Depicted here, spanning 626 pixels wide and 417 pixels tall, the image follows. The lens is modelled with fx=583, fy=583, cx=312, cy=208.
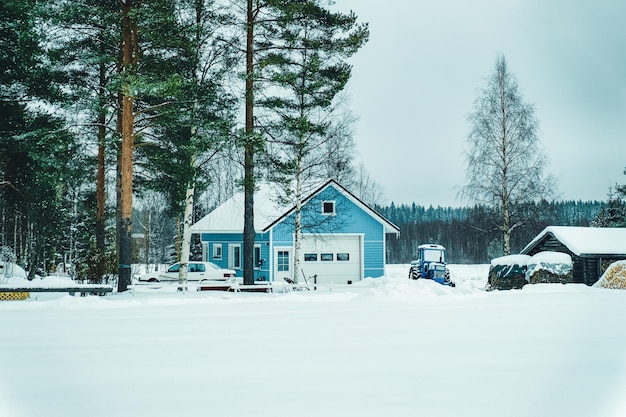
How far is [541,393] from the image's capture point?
A: 633 centimetres

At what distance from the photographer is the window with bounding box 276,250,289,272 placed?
3219 centimetres

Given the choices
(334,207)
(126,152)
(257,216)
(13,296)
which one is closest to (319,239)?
(334,207)

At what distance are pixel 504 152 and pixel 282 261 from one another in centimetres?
1325

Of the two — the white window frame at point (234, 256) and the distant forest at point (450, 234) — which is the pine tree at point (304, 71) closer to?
the white window frame at point (234, 256)

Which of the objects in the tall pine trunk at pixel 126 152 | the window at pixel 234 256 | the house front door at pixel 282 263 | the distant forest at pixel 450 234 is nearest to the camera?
the tall pine trunk at pixel 126 152

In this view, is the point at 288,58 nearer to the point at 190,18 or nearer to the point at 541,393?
the point at 190,18

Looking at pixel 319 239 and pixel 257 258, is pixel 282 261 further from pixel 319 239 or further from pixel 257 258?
pixel 319 239

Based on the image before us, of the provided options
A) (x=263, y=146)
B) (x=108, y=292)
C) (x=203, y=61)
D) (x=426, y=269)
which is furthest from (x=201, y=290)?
(x=426, y=269)

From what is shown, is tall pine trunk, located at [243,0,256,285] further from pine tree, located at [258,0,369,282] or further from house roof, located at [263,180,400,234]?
house roof, located at [263,180,400,234]

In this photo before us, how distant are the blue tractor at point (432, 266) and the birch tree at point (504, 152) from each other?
3.49m

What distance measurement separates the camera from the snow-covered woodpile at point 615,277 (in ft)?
76.5

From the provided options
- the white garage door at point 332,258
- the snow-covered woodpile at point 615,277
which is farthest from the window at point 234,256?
the snow-covered woodpile at point 615,277

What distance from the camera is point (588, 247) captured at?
1094 inches

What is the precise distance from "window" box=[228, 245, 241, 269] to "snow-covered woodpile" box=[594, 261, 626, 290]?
19060 millimetres
